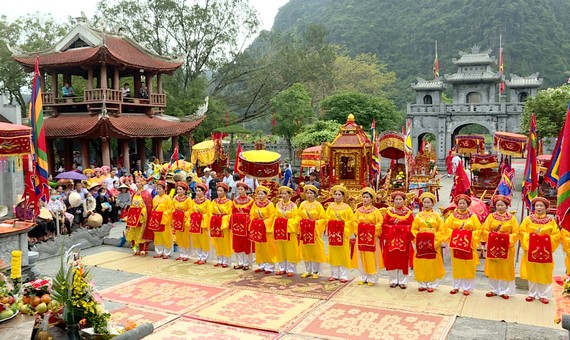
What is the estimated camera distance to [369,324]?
707 centimetres

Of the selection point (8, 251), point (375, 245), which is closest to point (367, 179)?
point (375, 245)

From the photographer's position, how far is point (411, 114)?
37.4m

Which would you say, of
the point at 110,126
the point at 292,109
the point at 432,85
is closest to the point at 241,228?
the point at 110,126

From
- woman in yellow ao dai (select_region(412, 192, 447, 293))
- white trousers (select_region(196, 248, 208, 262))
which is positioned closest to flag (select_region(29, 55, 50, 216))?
white trousers (select_region(196, 248, 208, 262))

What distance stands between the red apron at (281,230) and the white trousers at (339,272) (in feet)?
3.08

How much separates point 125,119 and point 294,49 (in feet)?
61.9

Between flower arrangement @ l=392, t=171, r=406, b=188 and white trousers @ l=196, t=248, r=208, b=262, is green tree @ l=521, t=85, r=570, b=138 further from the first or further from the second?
white trousers @ l=196, t=248, r=208, b=262

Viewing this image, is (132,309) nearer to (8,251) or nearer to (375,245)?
(8,251)

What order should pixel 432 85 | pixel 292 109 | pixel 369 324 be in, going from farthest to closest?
pixel 432 85 → pixel 292 109 → pixel 369 324

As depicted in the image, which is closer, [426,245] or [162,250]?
[426,245]

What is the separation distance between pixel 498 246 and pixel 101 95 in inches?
676

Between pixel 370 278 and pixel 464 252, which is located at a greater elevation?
pixel 464 252

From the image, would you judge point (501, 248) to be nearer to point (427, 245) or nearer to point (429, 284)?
point (427, 245)

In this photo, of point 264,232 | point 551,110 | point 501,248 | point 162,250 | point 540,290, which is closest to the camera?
point 540,290
